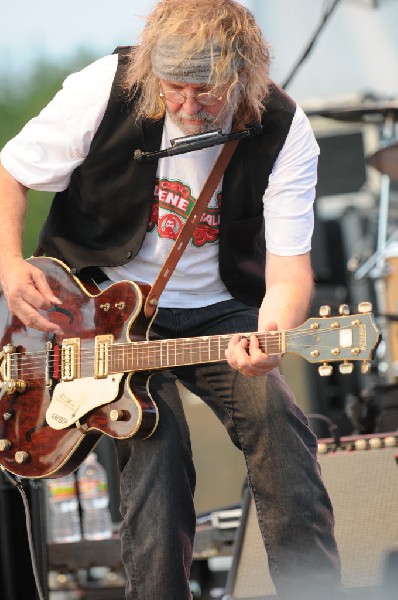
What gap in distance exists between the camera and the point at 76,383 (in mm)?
3297

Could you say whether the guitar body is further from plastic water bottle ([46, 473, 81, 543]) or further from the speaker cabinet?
plastic water bottle ([46, 473, 81, 543])

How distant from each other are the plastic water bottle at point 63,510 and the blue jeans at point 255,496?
264 centimetres

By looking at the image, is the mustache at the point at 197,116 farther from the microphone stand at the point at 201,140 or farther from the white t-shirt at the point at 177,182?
the white t-shirt at the point at 177,182

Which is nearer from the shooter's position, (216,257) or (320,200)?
(216,257)

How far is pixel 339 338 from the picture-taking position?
288 cm

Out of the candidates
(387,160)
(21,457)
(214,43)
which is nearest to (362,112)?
(387,160)

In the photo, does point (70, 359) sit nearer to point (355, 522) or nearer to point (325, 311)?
point (325, 311)

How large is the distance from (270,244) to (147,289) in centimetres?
39

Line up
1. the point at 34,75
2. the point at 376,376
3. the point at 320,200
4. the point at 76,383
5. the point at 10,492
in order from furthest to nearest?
the point at 34,75, the point at 320,200, the point at 376,376, the point at 10,492, the point at 76,383

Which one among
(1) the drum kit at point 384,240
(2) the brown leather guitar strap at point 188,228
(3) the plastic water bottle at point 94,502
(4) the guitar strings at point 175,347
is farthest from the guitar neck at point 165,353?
(1) the drum kit at point 384,240

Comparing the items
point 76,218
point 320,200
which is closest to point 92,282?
point 76,218

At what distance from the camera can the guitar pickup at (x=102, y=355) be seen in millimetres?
3215

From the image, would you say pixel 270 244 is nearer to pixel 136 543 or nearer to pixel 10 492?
pixel 136 543

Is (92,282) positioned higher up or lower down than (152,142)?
lower down
